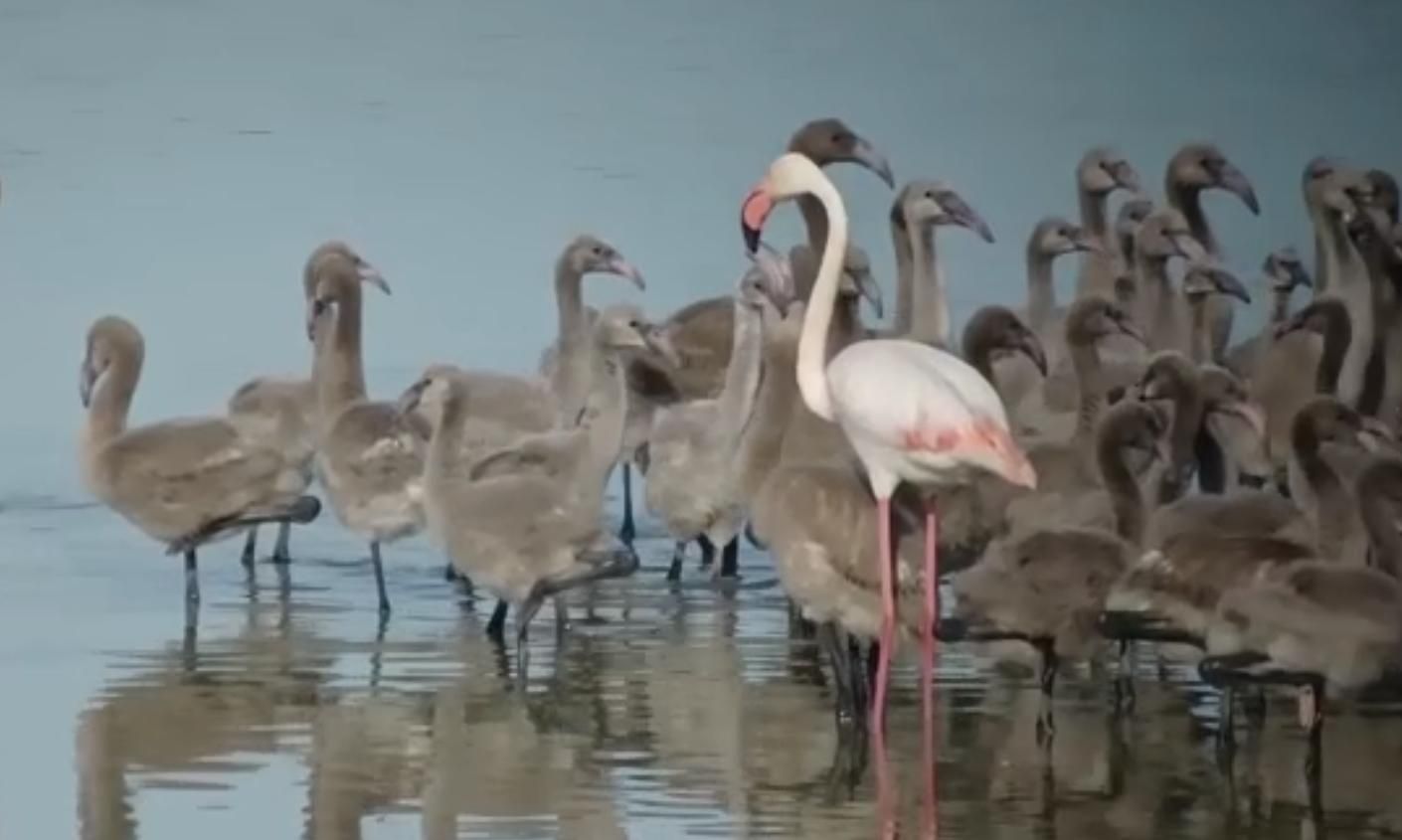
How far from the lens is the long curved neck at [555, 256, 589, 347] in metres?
12.7

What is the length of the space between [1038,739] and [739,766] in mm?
732

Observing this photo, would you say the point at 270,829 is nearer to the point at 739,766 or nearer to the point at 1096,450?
the point at 739,766

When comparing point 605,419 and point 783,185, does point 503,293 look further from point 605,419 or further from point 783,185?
point 783,185

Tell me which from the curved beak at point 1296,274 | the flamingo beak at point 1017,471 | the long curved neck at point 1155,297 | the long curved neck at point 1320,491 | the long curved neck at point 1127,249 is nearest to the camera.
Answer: the flamingo beak at point 1017,471

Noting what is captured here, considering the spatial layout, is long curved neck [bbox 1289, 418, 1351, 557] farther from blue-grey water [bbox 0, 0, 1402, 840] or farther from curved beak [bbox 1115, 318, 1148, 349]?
curved beak [bbox 1115, 318, 1148, 349]

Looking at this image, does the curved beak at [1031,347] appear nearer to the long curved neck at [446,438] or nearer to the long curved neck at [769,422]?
the long curved neck at [769,422]

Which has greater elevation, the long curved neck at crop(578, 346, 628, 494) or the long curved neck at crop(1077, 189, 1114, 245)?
the long curved neck at crop(1077, 189, 1114, 245)

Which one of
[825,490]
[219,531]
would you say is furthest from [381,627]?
[825,490]

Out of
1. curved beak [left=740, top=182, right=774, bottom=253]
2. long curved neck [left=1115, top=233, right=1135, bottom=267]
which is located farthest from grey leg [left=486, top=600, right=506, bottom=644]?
long curved neck [left=1115, top=233, right=1135, bottom=267]

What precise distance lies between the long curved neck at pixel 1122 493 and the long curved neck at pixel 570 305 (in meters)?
2.51

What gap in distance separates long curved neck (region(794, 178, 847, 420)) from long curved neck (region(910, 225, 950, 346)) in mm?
2499

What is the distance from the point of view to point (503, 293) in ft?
57.7

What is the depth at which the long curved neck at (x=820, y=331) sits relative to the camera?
10.0 m

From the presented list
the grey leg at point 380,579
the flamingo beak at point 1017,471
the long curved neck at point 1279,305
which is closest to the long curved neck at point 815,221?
the grey leg at point 380,579
